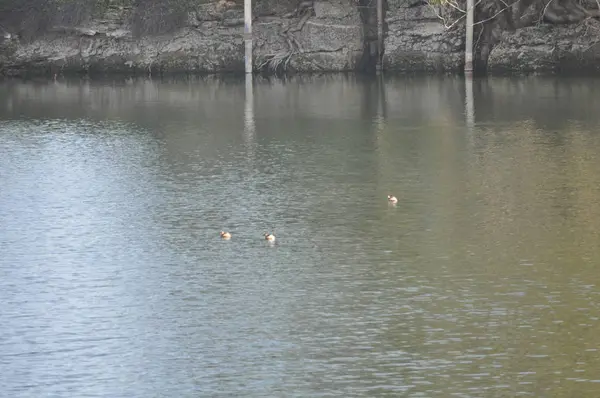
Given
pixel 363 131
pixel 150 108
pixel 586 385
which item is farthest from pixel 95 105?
pixel 586 385

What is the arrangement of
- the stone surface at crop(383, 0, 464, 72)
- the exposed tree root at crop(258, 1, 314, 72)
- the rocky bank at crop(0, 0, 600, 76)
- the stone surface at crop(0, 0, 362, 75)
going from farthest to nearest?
the stone surface at crop(0, 0, 362, 75), the exposed tree root at crop(258, 1, 314, 72), the stone surface at crop(383, 0, 464, 72), the rocky bank at crop(0, 0, 600, 76)

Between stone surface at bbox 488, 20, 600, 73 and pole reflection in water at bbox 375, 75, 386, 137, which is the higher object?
stone surface at bbox 488, 20, 600, 73

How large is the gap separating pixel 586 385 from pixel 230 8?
3045 cm

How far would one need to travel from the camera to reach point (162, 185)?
19547 millimetres

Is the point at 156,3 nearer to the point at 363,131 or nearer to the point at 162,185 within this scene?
the point at 363,131

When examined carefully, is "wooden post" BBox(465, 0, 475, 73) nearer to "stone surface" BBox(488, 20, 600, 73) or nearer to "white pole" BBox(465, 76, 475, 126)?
"white pole" BBox(465, 76, 475, 126)

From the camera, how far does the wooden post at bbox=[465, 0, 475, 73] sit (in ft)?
117

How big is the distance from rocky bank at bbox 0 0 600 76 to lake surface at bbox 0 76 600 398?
10163 mm

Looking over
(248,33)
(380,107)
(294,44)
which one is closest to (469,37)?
(294,44)

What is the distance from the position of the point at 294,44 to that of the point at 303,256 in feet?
80.9

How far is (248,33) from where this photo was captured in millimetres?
36281

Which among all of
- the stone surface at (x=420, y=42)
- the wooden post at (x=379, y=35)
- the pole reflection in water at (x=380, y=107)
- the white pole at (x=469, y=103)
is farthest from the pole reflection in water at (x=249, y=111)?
the stone surface at (x=420, y=42)

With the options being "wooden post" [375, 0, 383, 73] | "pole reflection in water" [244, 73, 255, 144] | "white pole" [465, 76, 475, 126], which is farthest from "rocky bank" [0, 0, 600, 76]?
"white pole" [465, 76, 475, 126]

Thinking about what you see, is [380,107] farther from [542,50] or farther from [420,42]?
[542,50]
